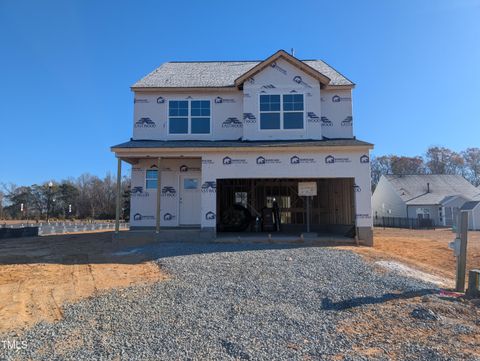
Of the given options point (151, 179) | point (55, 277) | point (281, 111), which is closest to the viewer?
point (55, 277)

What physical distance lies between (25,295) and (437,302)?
7.74 m

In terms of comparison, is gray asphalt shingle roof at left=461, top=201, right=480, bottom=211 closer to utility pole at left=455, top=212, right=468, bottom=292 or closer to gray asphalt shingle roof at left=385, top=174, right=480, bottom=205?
gray asphalt shingle roof at left=385, top=174, right=480, bottom=205

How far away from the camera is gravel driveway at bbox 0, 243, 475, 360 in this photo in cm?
418

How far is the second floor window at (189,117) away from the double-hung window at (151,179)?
78.6 inches

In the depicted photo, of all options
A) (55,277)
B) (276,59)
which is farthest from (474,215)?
(55,277)

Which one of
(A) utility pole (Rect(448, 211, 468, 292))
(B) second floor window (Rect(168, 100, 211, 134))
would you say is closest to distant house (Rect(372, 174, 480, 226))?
(B) second floor window (Rect(168, 100, 211, 134))

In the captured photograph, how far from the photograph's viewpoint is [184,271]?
8.18 meters

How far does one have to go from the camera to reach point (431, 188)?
3878 cm

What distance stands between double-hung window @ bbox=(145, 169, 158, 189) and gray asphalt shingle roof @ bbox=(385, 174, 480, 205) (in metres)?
30.8

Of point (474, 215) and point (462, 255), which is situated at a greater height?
point (474, 215)

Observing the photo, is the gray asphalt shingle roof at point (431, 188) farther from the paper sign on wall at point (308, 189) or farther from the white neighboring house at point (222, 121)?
the paper sign on wall at point (308, 189)

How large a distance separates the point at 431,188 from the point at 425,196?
2389mm

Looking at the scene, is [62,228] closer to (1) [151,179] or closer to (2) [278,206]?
(1) [151,179]

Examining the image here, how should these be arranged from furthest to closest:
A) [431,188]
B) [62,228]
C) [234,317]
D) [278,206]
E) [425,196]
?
[431,188] → [425,196] → [62,228] → [278,206] → [234,317]
